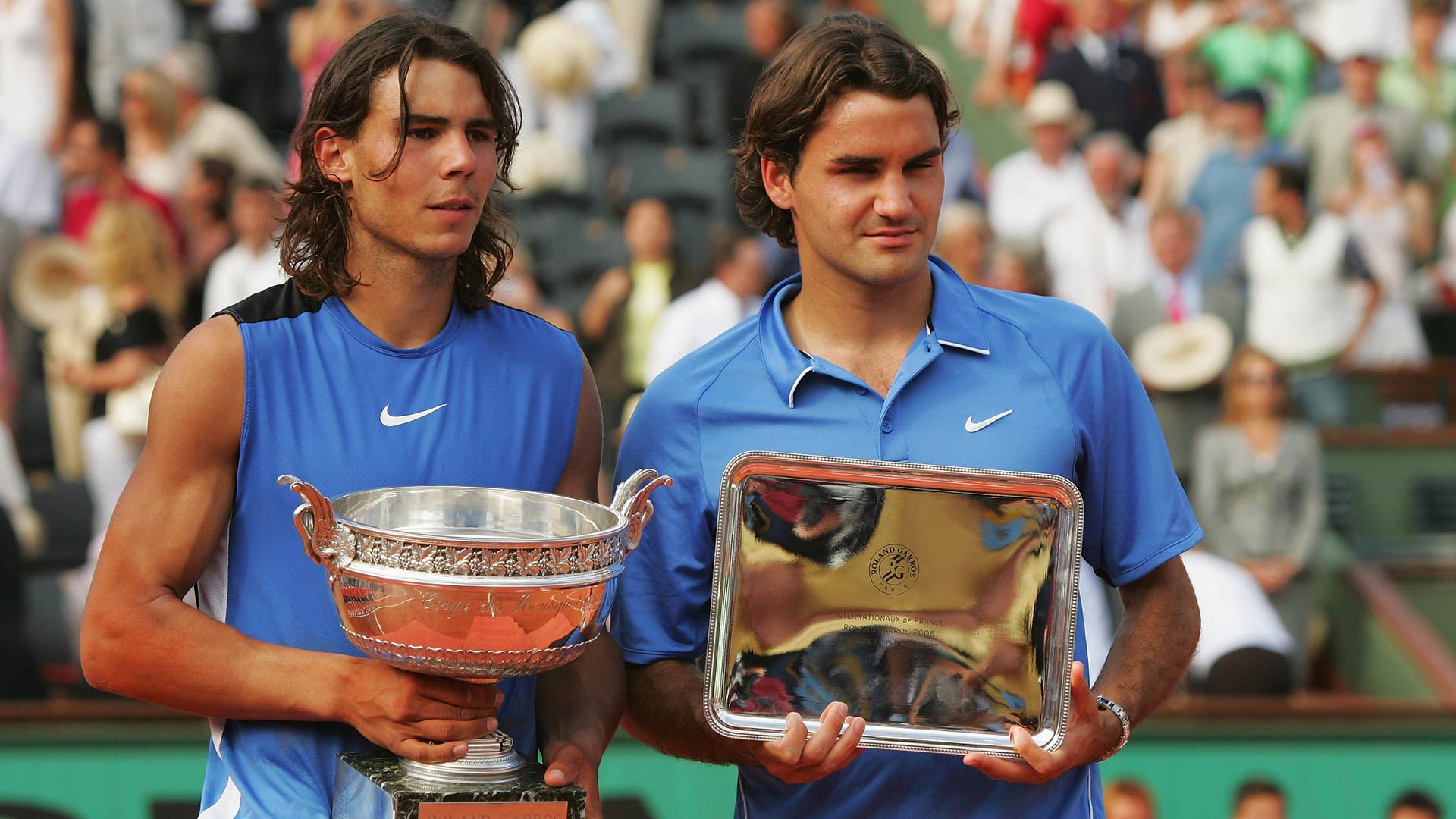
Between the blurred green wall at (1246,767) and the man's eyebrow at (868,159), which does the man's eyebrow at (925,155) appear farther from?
the blurred green wall at (1246,767)

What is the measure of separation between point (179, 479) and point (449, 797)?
0.61 metres

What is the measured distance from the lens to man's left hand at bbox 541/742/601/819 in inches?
102

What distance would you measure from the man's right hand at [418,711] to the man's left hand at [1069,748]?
70 cm

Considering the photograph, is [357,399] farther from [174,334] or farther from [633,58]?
[633,58]

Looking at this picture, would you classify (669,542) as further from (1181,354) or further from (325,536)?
(1181,354)

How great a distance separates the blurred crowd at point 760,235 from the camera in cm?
755

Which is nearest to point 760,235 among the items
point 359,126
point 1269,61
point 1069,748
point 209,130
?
point 209,130

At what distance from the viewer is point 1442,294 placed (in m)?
10.5

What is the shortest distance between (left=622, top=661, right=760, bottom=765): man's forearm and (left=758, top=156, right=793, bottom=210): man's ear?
2.52 feet

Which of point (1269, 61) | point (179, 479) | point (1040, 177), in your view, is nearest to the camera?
point (179, 479)

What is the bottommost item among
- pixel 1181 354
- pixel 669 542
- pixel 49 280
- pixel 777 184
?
pixel 1181 354

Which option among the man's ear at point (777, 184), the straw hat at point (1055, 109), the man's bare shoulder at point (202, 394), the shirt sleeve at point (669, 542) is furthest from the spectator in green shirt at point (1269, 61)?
the man's bare shoulder at point (202, 394)

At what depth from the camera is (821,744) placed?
8.54 ft

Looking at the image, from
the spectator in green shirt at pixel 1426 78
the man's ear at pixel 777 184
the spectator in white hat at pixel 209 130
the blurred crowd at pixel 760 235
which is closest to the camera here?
the man's ear at pixel 777 184
